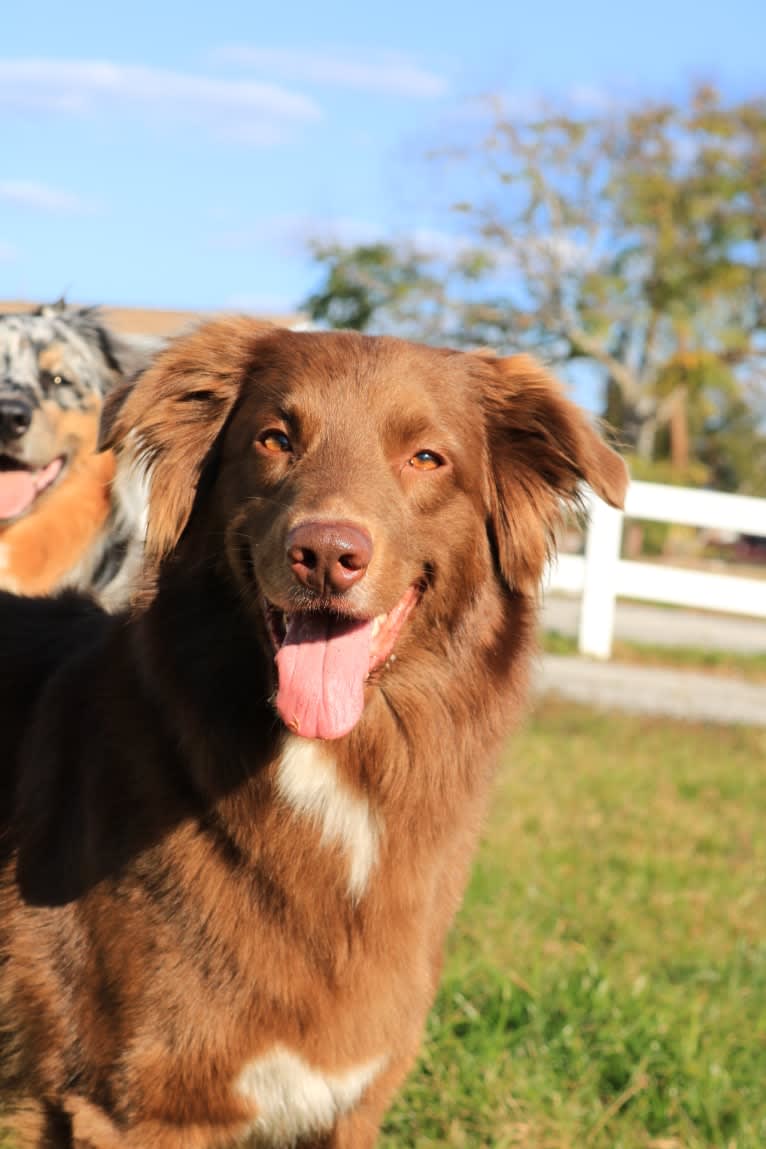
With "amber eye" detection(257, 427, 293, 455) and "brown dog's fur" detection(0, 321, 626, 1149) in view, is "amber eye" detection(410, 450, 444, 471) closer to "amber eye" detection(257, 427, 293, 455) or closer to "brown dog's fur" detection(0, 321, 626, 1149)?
"brown dog's fur" detection(0, 321, 626, 1149)

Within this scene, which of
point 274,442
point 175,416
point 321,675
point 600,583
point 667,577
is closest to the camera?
point 321,675

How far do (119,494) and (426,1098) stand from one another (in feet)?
7.08

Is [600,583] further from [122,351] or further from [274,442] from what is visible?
[274,442]

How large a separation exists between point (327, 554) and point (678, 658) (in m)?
11.9

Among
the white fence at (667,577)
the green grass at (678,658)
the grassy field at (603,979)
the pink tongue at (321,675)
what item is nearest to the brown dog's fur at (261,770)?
the pink tongue at (321,675)

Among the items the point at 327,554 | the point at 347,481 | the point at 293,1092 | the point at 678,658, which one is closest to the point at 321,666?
the point at 327,554

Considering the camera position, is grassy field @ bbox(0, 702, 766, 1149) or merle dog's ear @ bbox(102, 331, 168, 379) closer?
grassy field @ bbox(0, 702, 766, 1149)

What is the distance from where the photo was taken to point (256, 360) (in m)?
3.47

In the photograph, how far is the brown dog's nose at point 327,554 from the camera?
2812 millimetres

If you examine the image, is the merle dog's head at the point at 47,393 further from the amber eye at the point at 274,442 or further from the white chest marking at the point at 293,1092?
the white chest marking at the point at 293,1092

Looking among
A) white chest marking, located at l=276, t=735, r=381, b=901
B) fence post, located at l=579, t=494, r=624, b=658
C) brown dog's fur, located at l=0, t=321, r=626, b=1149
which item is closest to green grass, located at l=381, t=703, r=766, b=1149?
brown dog's fur, located at l=0, t=321, r=626, b=1149

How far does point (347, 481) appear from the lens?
10.0 feet

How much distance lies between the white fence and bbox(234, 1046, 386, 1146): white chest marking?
33.4 feet

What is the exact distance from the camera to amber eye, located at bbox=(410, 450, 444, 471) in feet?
10.7
